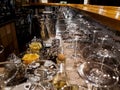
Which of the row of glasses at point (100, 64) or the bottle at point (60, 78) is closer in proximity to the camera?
the row of glasses at point (100, 64)

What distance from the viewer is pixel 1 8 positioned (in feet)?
12.4

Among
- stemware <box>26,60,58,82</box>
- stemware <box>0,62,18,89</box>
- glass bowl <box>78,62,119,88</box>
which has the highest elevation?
glass bowl <box>78,62,119,88</box>

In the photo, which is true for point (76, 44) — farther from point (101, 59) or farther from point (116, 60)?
point (116, 60)

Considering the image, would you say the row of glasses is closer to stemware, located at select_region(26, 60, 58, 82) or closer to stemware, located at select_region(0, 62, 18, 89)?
stemware, located at select_region(26, 60, 58, 82)

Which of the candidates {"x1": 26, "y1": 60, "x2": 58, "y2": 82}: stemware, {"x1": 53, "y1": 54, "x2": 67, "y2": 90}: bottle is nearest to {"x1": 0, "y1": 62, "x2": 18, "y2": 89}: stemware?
{"x1": 26, "y1": 60, "x2": 58, "y2": 82}: stemware

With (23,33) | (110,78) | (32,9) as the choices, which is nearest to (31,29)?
(23,33)

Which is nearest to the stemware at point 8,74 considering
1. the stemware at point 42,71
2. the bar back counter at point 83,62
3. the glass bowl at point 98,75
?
the bar back counter at point 83,62

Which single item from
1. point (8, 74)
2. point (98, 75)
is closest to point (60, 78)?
point (98, 75)

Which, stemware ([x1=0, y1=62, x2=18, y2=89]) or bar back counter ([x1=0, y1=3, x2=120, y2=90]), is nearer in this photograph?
bar back counter ([x1=0, y1=3, x2=120, y2=90])

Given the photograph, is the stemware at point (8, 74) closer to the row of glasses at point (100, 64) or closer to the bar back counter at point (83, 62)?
the bar back counter at point (83, 62)

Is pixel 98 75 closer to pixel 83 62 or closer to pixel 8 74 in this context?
pixel 83 62

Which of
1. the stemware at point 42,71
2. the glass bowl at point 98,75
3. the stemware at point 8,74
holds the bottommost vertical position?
the stemware at point 8,74

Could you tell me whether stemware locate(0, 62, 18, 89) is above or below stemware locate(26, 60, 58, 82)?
below

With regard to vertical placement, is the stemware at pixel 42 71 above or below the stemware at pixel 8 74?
above
